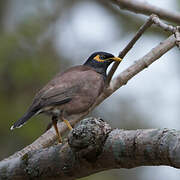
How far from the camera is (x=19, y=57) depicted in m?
7.97

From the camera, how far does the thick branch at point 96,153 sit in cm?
255

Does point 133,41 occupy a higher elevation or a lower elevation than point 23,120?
higher

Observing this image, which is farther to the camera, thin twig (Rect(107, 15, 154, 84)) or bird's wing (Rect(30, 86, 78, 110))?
bird's wing (Rect(30, 86, 78, 110))

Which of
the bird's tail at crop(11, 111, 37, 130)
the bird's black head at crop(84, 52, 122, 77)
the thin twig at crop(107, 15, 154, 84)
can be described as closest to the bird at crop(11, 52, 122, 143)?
the bird's tail at crop(11, 111, 37, 130)

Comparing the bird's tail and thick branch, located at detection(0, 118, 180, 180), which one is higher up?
thick branch, located at detection(0, 118, 180, 180)

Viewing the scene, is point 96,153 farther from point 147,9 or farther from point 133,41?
point 147,9

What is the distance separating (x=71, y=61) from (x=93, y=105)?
4048mm

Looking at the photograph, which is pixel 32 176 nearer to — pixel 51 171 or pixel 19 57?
pixel 51 171

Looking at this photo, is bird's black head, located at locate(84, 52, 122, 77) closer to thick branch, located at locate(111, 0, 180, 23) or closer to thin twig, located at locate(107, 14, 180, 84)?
thin twig, located at locate(107, 14, 180, 84)

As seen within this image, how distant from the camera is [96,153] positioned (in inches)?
112

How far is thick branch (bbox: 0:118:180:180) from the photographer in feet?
8.36

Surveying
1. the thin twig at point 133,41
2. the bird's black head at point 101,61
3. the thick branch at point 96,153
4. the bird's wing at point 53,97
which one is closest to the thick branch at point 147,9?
the thin twig at point 133,41

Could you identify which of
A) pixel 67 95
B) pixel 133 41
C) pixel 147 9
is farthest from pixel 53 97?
pixel 147 9

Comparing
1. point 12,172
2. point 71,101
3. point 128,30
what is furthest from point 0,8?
point 12,172
